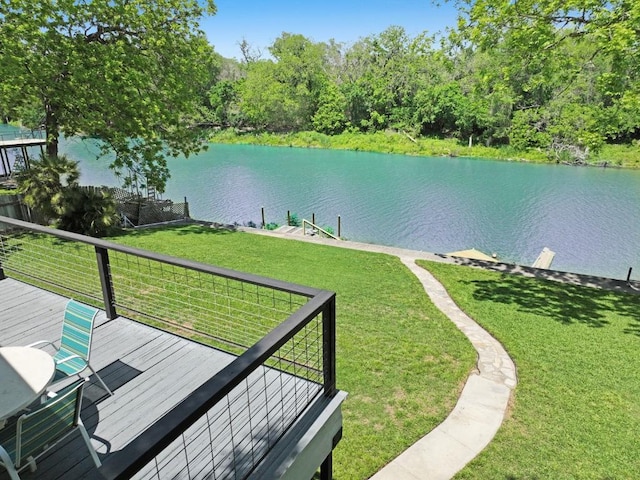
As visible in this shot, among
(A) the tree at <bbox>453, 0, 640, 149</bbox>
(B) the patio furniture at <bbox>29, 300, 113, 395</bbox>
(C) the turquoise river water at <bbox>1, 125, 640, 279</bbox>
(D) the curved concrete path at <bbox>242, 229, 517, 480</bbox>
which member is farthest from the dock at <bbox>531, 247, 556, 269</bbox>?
(B) the patio furniture at <bbox>29, 300, 113, 395</bbox>

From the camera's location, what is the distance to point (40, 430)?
2365 mm

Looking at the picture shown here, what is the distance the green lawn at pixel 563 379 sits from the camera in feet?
13.5

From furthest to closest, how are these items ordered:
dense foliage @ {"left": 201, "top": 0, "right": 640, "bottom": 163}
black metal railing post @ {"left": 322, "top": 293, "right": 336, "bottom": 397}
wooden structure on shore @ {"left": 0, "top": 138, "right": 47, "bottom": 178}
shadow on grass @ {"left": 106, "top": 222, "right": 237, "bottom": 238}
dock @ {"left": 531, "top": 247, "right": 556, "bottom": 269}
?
wooden structure on shore @ {"left": 0, "top": 138, "right": 47, "bottom": 178} < shadow on grass @ {"left": 106, "top": 222, "right": 237, "bottom": 238} < dock @ {"left": 531, "top": 247, "right": 556, "bottom": 269} < dense foliage @ {"left": 201, "top": 0, "right": 640, "bottom": 163} < black metal railing post @ {"left": 322, "top": 293, "right": 336, "bottom": 397}

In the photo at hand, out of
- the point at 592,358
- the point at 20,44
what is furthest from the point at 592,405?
the point at 20,44

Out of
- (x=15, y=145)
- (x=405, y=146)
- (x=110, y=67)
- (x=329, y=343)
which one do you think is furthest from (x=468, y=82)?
(x=329, y=343)

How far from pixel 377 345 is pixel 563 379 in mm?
2600

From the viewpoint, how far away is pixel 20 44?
11.5 meters

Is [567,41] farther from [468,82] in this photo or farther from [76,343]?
[468,82]

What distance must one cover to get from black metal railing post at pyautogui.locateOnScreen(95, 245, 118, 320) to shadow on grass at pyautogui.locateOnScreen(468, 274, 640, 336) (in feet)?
22.9

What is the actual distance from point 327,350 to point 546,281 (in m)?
8.65

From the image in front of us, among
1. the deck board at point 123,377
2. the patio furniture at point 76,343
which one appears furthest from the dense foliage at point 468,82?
the patio furniture at point 76,343

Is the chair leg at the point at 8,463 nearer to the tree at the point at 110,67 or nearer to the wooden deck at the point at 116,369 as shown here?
the wooden deck at the point at 116,369

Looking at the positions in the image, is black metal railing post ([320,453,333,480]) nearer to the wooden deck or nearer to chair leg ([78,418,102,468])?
the wooden deck

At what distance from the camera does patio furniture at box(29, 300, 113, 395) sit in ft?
10.7
